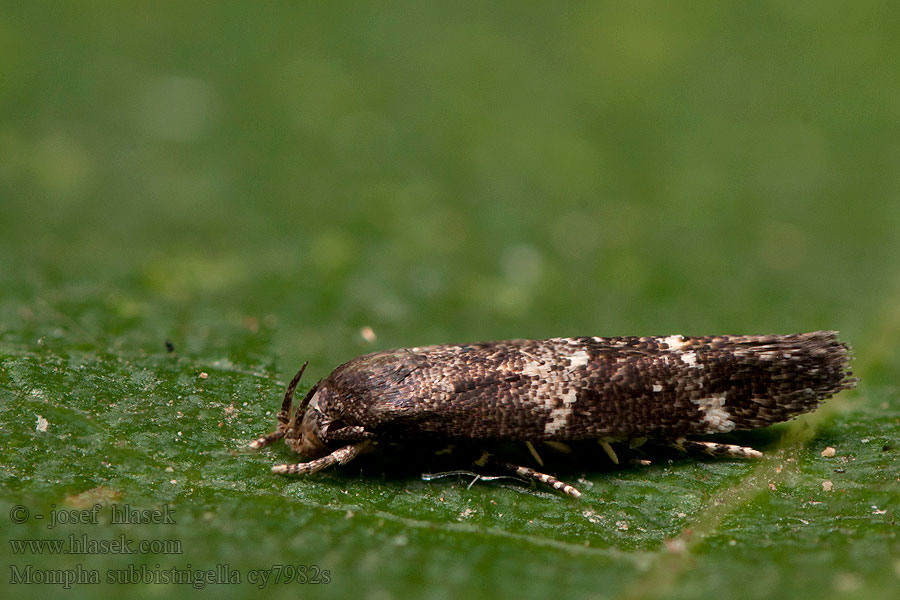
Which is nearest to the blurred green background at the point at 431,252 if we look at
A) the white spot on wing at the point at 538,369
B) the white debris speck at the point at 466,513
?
the white debris speck at the point at 466,513

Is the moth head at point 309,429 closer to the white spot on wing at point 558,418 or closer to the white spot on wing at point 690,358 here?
the white spot on wing at point 558,418

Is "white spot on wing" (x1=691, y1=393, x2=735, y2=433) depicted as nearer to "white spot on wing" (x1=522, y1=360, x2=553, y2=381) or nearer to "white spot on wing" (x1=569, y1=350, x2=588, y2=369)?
"white spot on wing" (x1=569, y1=350, x2=588, y2=369)

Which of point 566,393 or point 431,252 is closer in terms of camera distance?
point 566,393

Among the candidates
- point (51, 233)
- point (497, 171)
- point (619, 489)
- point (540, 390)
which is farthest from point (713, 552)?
point (51, 233)

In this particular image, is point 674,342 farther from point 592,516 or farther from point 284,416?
point 284,416

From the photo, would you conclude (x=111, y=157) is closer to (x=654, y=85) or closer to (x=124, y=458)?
(x=124, y=458)

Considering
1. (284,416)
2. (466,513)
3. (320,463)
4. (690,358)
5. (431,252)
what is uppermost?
(431,252)

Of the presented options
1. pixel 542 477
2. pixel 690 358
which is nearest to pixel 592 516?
pixel 542 477

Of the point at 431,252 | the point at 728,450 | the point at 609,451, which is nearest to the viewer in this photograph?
the point at 728,450
